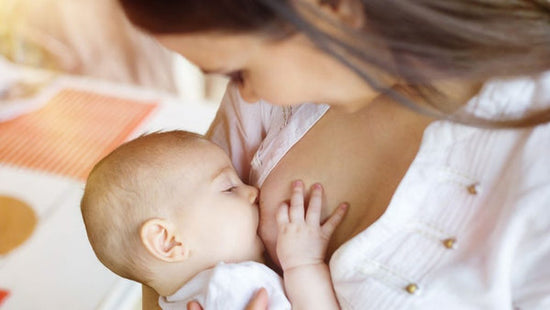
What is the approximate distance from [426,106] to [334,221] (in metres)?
0.21

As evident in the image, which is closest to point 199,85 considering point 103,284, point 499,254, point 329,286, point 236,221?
point 103,284

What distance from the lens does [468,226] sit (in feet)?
1.98

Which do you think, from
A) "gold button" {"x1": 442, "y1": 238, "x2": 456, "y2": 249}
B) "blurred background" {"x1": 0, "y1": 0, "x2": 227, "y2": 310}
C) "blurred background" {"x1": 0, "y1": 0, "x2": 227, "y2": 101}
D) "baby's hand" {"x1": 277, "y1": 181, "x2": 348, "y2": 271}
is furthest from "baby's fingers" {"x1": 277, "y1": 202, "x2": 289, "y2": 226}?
"blurred background" {"x1": 0, "y1": 0, "x2": 227, "y2": 101}

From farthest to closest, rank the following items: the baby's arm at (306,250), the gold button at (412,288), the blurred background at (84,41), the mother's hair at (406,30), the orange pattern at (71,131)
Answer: the blurred background at (84,41) → the orange pattern at (71,131) → the baby's arm at (306,250) → the gold button at (412,288) → the mother's hair at (406,30)

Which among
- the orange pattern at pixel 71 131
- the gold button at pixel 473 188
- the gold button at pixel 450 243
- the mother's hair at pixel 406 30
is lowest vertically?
the orange pattern at pixel 71 131

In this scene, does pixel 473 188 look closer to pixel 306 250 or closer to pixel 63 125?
pixel 306 250

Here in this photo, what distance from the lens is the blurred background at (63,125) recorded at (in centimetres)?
124

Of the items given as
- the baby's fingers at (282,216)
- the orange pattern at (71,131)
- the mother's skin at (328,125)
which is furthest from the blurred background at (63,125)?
the baby's fingers at (282,216)

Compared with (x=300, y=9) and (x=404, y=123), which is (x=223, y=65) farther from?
(x=404, y=123)

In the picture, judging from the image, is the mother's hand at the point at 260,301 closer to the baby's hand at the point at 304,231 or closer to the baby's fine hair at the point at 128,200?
the baby's hand at the point at 304,231

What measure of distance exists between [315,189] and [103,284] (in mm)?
690

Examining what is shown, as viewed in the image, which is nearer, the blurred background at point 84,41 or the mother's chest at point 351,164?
the mother's chest at point 351,164

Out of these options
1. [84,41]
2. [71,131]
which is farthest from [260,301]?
[84,41]

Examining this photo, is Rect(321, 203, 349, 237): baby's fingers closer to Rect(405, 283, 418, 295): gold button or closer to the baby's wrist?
the baby's wrist
